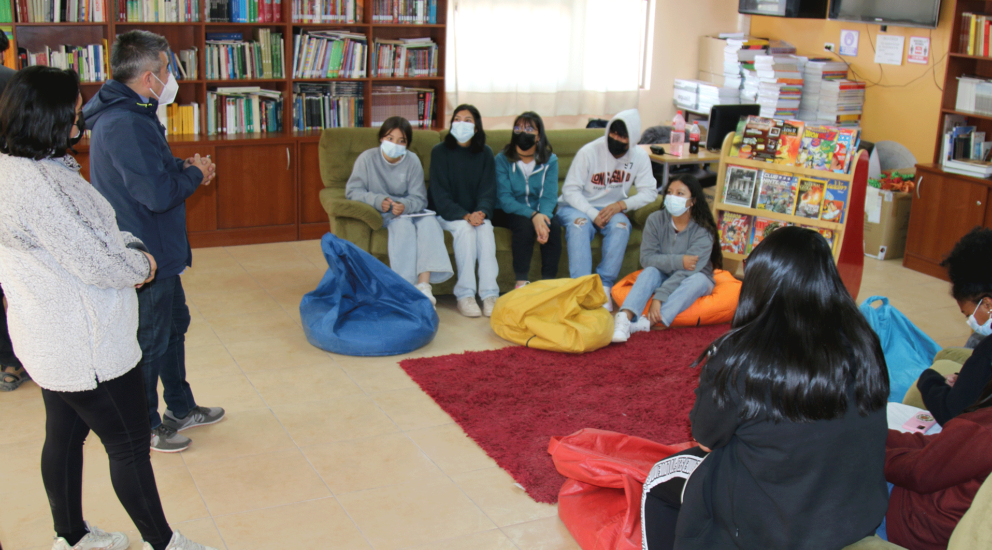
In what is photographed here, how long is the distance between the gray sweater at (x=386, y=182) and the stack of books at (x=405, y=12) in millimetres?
1645

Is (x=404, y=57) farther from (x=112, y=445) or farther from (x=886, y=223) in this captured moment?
(x=112, y=445)

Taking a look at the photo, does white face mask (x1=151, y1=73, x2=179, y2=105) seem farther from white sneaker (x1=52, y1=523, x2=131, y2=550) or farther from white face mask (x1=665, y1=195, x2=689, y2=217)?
white face mask (x1=665, y1=195, x2=689, y2=217)

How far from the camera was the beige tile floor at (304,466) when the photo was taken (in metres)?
Result: 2.54

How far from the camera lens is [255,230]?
5609mm

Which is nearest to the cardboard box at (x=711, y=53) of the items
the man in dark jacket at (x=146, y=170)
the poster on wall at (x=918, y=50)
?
the poster on wall at (x=918, y=50)

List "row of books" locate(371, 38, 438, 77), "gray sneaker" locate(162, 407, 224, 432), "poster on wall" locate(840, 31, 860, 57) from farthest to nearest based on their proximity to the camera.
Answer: "poster on wall" locate(840, 31, 860, 57) < "row of books" locate(371, 38, 438, 77) < "gray sneaker" locate(162, 407, 224, 432)

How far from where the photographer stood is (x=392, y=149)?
4.46 meters

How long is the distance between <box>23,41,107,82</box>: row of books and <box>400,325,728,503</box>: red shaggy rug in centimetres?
297

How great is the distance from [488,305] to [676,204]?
1097 mm

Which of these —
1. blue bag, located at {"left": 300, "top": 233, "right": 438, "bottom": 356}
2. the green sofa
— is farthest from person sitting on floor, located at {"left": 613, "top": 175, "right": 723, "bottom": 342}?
blue bag, located at {"left": 300, "top": 233, "right": 438, "bottom": 356}

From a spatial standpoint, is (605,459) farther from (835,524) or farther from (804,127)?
(804,127)

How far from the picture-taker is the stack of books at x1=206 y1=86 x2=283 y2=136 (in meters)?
5.58

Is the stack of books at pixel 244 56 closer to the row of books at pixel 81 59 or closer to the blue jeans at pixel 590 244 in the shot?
the row of books at pixel 81 59

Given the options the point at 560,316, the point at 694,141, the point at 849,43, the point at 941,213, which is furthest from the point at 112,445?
the point at 849,43
